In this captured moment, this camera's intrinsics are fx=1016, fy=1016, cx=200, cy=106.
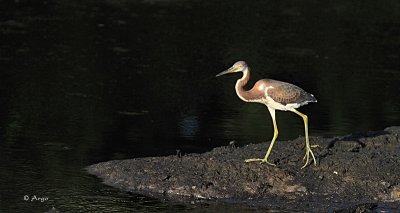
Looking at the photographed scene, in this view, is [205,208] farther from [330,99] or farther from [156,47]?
[156,47]

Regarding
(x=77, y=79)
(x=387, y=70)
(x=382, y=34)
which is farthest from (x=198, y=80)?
(x=382, y=34)

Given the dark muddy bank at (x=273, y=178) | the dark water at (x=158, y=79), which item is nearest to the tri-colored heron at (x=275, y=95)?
the dark muddy bank at (x=273, y=178)

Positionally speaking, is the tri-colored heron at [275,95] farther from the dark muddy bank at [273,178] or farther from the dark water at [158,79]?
the dark water at [158,79]

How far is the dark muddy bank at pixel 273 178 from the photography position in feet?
36.9

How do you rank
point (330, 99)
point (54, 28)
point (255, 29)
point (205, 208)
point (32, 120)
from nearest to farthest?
point (205, 208)
point (32, 120)
point (330, 99)
point (54, 28)
point (255, 29)

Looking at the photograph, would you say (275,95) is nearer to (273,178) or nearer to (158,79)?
(273,178)

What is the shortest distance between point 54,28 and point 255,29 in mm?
4807

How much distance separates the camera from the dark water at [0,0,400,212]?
1254 centimetres

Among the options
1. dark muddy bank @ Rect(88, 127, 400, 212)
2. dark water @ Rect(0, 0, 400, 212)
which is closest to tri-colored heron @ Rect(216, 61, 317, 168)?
dark muddy bank @ Rect(88, 127, 400, 212)

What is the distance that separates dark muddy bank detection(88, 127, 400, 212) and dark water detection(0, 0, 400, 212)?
32cm

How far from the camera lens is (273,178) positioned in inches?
451

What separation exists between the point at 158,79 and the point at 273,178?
7.03 meters

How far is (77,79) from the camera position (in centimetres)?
1766

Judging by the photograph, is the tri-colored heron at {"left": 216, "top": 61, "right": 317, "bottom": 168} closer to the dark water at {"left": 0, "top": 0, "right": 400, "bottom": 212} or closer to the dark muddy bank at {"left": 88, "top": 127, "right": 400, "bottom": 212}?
the dark muddy bank at {"left": 88, "top": 127, "right": 400, "bottom": 212}
